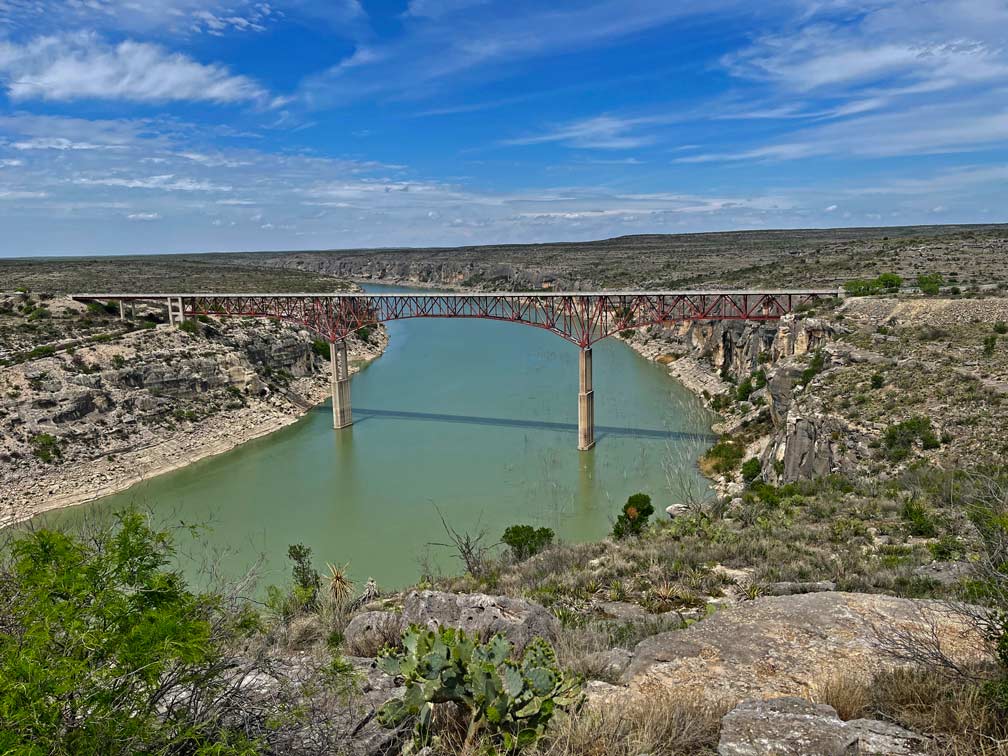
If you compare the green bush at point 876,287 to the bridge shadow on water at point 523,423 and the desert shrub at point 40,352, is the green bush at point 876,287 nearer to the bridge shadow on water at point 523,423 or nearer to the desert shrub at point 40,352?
the bridge shadow on water at point 523,423

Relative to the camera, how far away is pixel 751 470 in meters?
21.1

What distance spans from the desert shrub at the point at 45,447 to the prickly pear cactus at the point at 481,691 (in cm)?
2505

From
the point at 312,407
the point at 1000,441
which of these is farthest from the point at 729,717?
the point at 312,407

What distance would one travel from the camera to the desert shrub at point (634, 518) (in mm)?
14484

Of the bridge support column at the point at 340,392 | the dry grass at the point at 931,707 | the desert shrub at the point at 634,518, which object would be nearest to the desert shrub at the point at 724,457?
the desert shrub at the point at 634,518

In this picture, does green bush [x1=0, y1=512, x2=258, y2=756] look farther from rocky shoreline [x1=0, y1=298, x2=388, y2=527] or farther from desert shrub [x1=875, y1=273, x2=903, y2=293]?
desert shrub [x1=875, y1=273, x2=903, y2=293]

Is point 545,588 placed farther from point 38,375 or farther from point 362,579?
point 38,375

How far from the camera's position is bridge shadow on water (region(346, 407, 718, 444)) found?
28.0m

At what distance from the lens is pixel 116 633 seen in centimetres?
357

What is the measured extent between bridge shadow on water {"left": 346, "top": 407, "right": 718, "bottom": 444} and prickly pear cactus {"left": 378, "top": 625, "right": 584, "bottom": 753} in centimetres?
2384

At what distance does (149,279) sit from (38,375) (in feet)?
176

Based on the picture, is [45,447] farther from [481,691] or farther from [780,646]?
[780,646]

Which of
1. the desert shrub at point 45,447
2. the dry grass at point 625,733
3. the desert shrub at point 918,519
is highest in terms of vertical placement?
the dry grass at point 625,733

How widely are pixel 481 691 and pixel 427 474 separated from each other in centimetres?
2091
